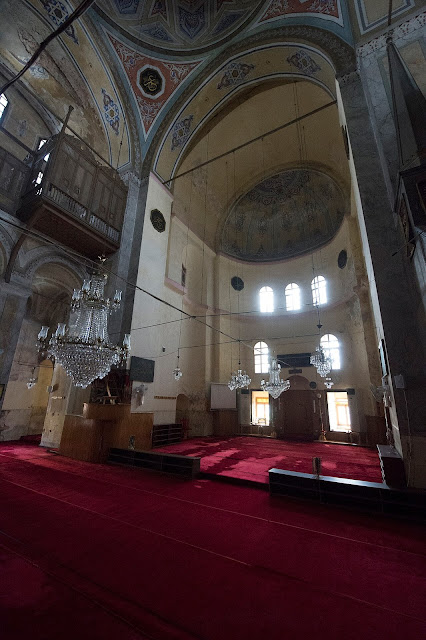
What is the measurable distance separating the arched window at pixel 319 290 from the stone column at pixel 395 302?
6.47 m

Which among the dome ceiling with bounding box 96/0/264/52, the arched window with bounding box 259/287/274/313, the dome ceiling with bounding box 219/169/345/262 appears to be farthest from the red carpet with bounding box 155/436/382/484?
the dome ceiling with bounding box 96/0/264/52

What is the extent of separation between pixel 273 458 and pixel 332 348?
212 inches

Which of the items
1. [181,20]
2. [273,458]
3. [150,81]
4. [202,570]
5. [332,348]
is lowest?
[202,570]

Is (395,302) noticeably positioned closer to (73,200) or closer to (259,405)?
(73,200)

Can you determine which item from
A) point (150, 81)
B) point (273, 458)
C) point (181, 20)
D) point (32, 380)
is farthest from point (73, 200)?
point (273, 458)

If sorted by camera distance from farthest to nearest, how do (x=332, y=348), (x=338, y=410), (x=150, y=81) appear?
1. (x=338, y=410)
2. (x=332, y=348)
3. (x=150, y=81)

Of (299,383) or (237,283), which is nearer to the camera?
(299,383)

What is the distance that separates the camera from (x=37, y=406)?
10531 millimetres

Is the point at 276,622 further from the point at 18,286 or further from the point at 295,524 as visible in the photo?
the point at 18,286

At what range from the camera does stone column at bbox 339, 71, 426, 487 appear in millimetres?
3932

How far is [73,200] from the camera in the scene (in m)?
7.17

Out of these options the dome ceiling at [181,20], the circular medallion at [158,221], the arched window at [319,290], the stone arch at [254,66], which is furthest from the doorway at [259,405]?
the dome ceiling at [181,20]

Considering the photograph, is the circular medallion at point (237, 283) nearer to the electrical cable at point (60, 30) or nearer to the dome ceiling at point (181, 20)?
the dome ceiling at point (181, 20)

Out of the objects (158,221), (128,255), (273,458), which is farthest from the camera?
(158,221)
